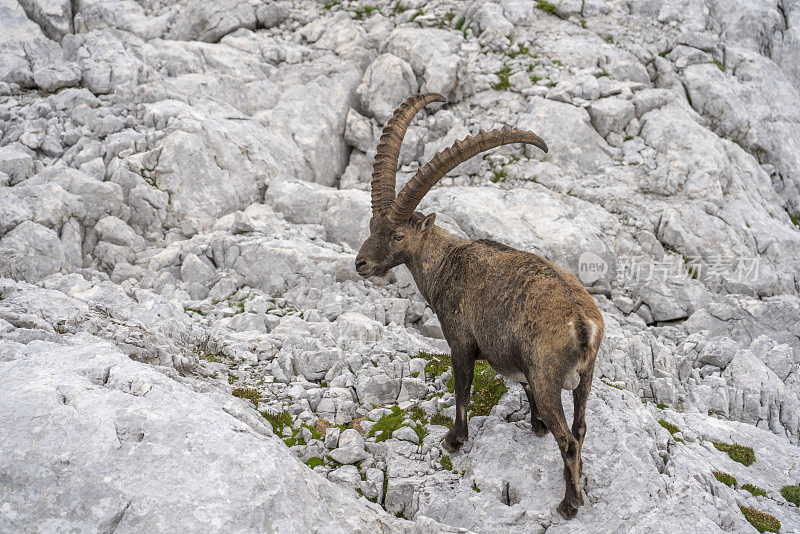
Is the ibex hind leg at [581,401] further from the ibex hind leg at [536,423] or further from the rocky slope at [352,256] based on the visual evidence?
the ibex hind leg at [536,423]

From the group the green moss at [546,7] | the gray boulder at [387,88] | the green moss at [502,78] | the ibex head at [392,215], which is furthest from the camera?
the green moss at [546,7]

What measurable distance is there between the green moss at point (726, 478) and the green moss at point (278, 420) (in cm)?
696

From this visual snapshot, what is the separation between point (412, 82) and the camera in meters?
21.1

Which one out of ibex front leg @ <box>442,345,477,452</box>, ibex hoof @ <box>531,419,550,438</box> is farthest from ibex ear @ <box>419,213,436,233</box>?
ibex hoof @ <box>531,419,550,438</box>

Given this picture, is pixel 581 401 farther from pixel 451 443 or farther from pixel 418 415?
pixel 418 415

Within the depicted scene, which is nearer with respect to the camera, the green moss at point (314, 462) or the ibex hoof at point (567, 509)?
the ibex hoof at point (567, 509)

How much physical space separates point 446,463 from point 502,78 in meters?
17.1

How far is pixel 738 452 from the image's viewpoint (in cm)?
895

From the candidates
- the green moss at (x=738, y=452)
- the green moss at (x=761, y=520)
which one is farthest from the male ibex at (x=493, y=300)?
the green moss at (x=738, y=452)

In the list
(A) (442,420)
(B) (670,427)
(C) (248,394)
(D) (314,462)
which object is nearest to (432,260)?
(A) (442,420)

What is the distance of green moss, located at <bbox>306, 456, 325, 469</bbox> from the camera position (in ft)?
26.3

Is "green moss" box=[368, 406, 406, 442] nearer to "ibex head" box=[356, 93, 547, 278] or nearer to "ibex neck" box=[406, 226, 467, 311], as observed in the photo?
"ibex neck" box=[406, 226, 467, 311]

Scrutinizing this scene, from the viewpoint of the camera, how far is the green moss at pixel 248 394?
9266 millimetres

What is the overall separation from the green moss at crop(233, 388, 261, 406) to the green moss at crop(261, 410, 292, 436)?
1.37ft
